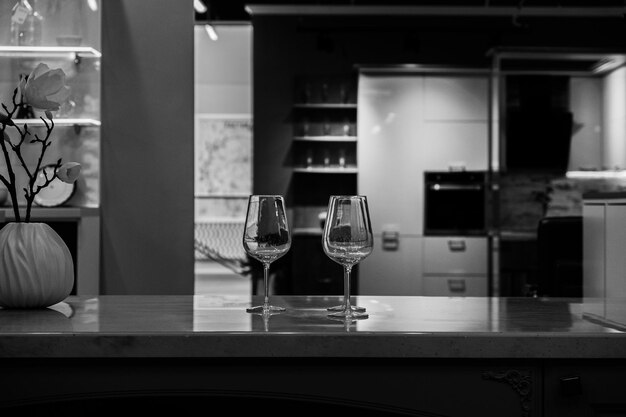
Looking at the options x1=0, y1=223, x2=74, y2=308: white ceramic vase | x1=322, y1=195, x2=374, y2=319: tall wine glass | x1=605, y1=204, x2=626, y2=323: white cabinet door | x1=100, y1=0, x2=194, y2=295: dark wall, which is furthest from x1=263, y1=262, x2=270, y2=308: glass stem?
x1=100, y1=0, x2=194, y2=295: dark wall

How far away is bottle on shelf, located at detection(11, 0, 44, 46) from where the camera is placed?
4.55 meters

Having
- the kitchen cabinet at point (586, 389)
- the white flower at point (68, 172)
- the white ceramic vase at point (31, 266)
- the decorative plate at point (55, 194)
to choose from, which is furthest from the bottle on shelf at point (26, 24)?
the kitchen cabinet at point (586, 389)

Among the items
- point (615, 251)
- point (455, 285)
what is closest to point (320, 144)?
point (455, 285)

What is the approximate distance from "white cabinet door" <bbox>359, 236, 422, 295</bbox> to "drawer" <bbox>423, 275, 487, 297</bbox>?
11cm

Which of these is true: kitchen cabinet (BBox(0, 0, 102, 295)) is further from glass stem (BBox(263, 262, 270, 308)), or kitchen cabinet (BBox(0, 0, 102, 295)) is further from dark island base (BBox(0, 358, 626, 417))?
dark island base (BBox(0, 358, 626, 417))

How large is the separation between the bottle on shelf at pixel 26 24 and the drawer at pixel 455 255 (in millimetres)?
4281

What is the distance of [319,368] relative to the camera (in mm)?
1328

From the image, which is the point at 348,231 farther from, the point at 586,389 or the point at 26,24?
the point at 26,24

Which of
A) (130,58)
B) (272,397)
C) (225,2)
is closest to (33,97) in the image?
(272,397)

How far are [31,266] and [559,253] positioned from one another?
407 centimetres

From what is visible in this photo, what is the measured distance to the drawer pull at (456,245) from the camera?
7.59m

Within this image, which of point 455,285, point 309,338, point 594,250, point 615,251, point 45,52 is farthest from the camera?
point 455,285

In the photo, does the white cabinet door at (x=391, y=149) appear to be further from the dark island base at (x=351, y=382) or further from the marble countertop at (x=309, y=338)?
the dark island base at (x=351, y=382)

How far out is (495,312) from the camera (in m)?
1.61
